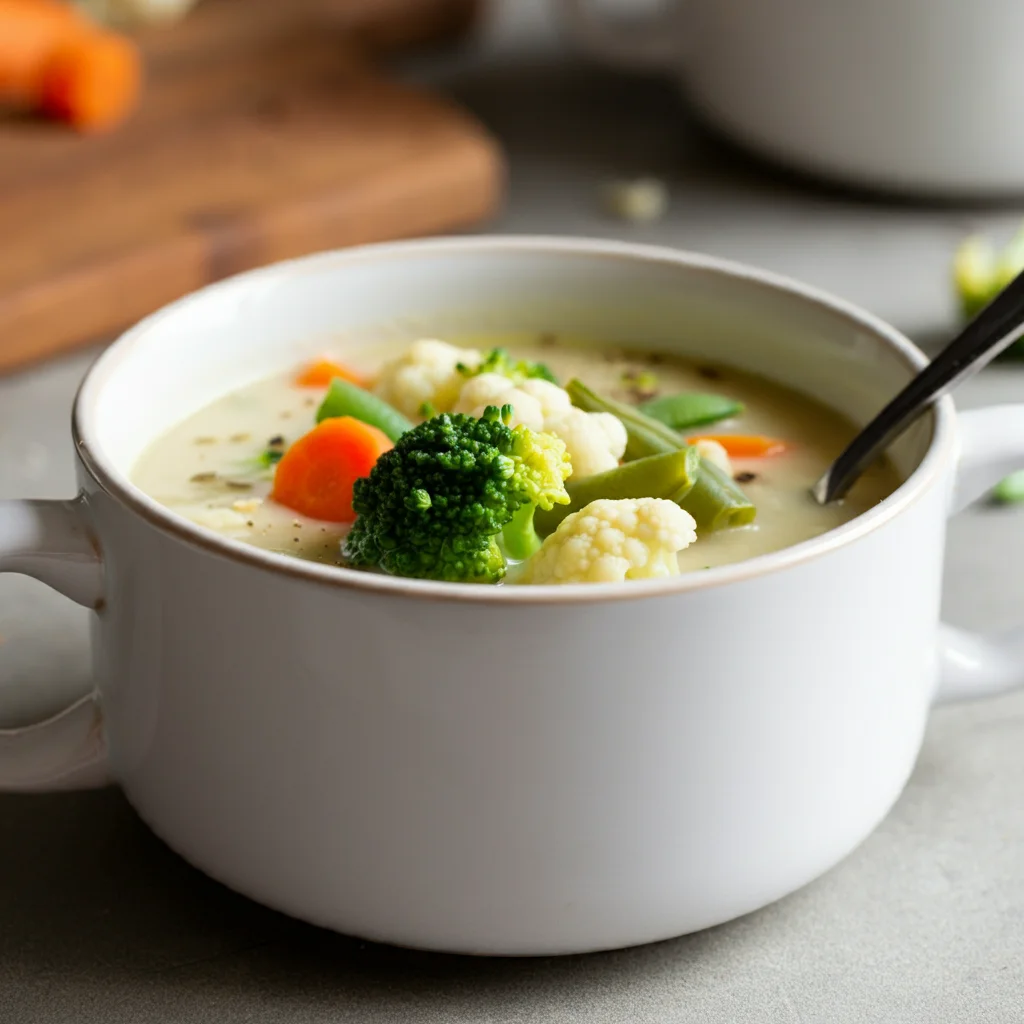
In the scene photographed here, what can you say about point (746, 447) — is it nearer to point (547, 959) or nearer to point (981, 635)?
point (981, 635)

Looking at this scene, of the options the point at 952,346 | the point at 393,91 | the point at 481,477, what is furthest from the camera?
the point at 393,91

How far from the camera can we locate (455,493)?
55.9 inches

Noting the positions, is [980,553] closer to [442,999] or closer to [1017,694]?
[1017,694]

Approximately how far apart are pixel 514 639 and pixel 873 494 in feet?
2.02

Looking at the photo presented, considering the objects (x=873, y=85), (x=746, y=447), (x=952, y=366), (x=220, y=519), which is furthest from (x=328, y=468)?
(x=873, y=85)

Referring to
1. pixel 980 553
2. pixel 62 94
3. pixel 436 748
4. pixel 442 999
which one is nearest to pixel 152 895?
pixel 442 999

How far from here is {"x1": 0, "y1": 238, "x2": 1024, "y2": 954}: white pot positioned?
125 centimetres

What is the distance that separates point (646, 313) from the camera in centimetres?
196

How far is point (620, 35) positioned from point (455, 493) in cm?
242

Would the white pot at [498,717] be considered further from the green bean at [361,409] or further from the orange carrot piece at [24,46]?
the orange carrot piece at [24,46]

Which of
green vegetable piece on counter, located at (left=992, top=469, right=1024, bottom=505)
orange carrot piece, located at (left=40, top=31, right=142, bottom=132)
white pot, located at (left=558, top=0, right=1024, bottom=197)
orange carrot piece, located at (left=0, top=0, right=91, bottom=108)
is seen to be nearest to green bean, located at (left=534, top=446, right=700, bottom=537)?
green vegetable piece on counter, located at (left=992, top=469, right=1024, bottom=505)

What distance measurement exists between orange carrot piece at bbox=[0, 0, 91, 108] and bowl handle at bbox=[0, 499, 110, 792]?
2025mm

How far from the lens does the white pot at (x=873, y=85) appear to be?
296 cm

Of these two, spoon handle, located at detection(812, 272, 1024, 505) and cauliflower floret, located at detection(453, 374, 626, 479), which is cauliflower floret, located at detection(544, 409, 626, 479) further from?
spoon handle, located at detection(812, 272, 1024, 505)
